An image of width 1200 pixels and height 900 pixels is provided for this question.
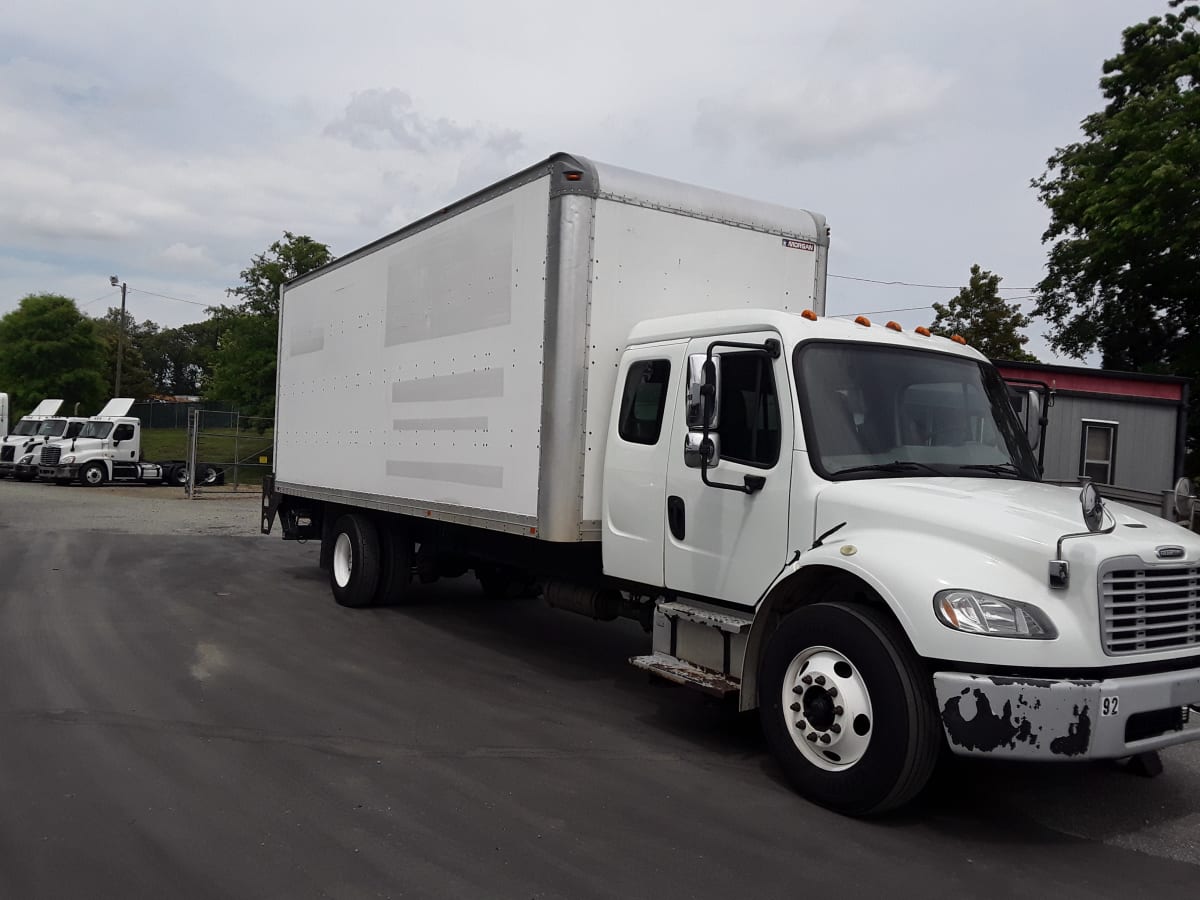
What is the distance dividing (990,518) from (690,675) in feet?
6.56

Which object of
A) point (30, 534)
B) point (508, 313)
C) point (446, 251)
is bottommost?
point (30, 534)

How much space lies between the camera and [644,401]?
251 inches

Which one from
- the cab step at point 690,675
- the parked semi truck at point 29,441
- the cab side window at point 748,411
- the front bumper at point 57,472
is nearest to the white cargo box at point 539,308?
the cab step at point 690,675

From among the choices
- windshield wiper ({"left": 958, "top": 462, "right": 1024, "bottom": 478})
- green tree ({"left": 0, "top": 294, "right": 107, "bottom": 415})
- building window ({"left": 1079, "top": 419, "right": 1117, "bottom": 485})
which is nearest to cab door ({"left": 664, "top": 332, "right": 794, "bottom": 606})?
windshield wiper ({"left": 958, "top": 462, "right": 1024, "bottom": 478})

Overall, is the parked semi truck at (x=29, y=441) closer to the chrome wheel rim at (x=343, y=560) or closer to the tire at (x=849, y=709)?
the chrome wheel rim at (x=343, y=560)

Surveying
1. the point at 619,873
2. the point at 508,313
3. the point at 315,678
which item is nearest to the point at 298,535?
the point at 315,678

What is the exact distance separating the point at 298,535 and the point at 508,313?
19.6ft

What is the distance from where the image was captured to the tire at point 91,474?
1211 inches

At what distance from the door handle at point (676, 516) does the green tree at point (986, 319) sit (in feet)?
106

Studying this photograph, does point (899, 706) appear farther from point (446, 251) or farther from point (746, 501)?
point (446, 251)

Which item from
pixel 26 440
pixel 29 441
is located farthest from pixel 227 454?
pixel 29 441

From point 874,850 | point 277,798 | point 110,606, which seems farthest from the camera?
point 110,606

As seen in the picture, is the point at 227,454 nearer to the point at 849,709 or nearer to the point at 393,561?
the point at 393,561

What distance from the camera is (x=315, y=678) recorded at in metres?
7.28
